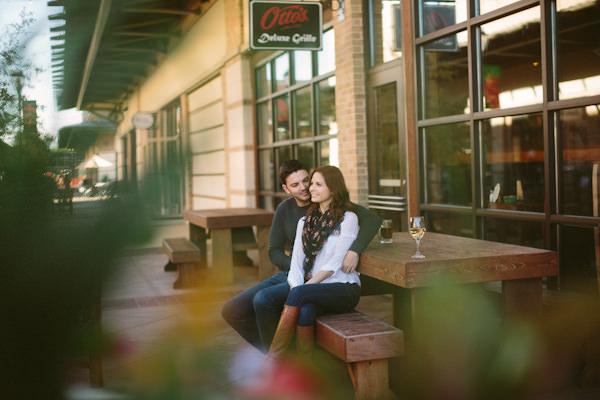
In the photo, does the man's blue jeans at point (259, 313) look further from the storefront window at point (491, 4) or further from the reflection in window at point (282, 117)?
the reflection in window at point (282, 117)

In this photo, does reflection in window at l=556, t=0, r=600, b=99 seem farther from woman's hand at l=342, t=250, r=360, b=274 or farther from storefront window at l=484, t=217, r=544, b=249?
woman's hand at l=342, t=250, r=360, b=274

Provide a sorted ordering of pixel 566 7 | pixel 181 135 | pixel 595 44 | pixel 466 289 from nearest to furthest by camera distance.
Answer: pixel 181 135 → pixel 466 289 → pixel 595 44 → pixel 566 7

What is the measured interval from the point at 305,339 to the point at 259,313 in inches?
18.6

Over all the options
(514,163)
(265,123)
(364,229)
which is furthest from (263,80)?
(364,229)

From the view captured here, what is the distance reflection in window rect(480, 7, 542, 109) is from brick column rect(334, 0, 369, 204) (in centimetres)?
190

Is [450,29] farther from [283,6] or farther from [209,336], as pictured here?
[209,336]

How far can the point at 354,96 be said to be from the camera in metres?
6.65

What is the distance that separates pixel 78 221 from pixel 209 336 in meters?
0.20

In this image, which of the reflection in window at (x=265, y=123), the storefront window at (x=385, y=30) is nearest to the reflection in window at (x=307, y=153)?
the reflection in window at (x=265, y=123)

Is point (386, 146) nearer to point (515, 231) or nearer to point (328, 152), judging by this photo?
point (328, 152)

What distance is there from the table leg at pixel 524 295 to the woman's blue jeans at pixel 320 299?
82 centimetres

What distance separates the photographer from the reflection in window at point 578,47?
365 cm

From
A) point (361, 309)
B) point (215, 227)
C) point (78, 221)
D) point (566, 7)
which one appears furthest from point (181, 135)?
point (215, 227)

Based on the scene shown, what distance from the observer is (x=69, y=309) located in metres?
0.72
